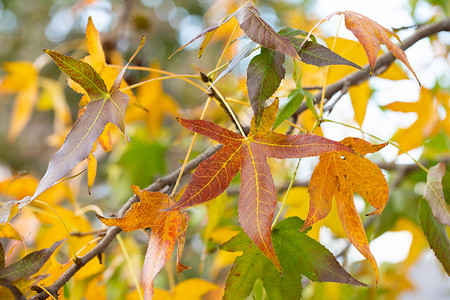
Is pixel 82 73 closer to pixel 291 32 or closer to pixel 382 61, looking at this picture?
pixel 291 32

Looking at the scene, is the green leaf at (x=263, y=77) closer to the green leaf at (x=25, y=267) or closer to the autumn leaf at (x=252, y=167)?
the autumn leaf at (x=252, y=167)

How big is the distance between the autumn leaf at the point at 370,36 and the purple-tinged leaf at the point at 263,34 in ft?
0.25

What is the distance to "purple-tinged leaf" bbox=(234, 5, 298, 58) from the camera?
32 cm

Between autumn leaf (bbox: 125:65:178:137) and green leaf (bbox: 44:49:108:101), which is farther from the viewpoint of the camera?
autumn leaf (bbox: 125:65:178:137)

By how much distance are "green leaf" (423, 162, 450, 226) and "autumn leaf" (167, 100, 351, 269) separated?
0.47 feet

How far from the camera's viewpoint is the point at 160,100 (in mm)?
1135

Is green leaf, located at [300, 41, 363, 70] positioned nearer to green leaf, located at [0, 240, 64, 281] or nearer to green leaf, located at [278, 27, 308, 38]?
green leaf, located at [278, 27, 308, 38]

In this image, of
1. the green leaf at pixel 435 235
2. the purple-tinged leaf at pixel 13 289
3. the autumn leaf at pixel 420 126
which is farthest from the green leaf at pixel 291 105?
the autumn leaf at pixel 420 126

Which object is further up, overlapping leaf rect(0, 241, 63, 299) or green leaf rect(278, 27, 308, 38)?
green leaf rect(278, 27, 308, 38)

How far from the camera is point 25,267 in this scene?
33 centimetres

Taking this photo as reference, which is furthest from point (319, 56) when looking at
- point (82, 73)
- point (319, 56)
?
point (82, 73)

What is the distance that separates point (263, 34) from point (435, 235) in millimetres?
256

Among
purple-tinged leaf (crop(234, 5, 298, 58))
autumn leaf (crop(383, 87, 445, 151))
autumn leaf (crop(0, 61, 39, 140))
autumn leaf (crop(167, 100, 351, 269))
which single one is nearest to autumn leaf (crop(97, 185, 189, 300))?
autumn leaf (crop(167, 100, 351, 269))

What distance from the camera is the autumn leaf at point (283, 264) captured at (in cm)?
36
